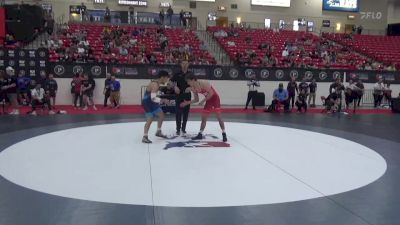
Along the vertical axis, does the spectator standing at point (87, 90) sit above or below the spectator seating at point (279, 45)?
below

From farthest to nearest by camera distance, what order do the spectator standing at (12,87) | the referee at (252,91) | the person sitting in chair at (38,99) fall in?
the referee at (252,91), the spectator standing at (12,87), the person sitting in chair at (38,99)

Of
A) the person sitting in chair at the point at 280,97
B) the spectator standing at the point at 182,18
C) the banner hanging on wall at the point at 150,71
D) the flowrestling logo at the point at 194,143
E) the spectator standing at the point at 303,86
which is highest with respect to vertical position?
the spectator standing at the point at 182,18

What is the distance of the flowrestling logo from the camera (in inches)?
286

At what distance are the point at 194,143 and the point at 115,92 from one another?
809 centimetres

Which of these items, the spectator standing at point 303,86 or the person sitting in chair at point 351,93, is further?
the spectator standing at point 303,86

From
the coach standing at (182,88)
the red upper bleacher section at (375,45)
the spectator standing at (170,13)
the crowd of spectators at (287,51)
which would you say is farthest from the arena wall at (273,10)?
the coach standing at (182,88)

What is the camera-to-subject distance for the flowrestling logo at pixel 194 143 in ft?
23.8

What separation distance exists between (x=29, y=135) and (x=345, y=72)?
48.0ft

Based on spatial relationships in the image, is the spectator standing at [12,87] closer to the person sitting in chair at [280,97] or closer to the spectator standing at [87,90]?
the spectator standing at [87,90]

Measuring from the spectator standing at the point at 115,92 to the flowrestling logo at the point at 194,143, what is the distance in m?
7.37

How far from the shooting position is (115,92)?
14883 millimetres

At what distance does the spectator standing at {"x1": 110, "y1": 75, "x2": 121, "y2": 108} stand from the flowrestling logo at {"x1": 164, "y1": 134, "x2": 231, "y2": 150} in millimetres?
7371

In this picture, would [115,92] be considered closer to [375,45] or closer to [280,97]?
[280,97]

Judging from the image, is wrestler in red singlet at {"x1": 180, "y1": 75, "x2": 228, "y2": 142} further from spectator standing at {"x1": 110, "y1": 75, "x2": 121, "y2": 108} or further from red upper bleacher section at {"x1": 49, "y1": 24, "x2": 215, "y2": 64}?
red upper bleacher section at {"x1": 49, "y1": 24, "x2": 215, "y2": 64}
